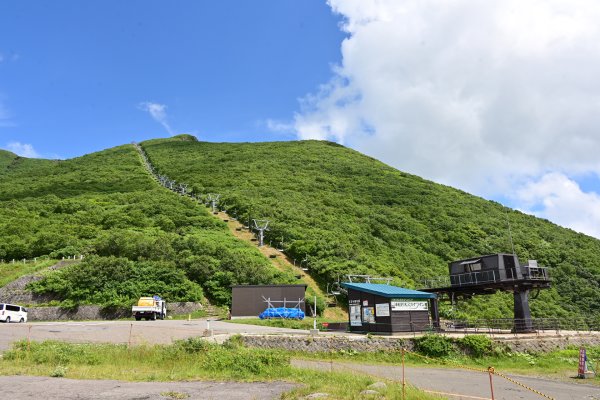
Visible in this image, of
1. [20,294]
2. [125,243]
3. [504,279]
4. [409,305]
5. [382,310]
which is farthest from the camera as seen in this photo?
[125,243]

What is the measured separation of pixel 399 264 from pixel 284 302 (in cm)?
2343

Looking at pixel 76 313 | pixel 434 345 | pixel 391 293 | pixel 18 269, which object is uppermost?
pixel 18 269

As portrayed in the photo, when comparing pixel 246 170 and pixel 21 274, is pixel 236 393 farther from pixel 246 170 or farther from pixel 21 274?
pixel 246 170

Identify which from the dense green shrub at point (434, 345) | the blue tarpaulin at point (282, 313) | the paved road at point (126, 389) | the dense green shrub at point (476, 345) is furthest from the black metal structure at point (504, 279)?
the paved road at point (126, 389)

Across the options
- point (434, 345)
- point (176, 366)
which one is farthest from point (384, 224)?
point (176, 366)

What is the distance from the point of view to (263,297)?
38.4m

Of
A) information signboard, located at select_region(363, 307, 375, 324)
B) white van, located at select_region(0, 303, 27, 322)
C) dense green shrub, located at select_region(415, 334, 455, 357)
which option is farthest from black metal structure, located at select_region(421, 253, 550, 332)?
white van, located at select_region(0, 303, 27, 322)

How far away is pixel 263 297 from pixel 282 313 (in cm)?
284

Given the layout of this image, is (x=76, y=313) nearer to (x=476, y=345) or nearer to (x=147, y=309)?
(x=147, y=309)

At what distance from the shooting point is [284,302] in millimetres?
38344

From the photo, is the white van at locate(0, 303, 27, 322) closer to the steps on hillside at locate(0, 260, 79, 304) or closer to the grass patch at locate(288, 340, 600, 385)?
the steps on hillside at locate(0, 260, 79, 304)

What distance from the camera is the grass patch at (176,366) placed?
11.8 m

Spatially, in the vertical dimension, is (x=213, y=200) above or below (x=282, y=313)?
above

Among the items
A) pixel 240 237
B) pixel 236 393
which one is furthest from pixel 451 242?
pixel 236 393
